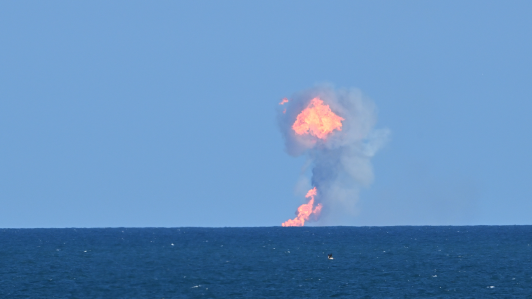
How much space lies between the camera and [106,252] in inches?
5861

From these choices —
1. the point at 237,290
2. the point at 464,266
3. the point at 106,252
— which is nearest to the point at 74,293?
the point at 237,290

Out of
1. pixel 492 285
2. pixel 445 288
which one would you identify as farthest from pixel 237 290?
pixel 492 285

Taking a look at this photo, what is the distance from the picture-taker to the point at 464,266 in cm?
11269

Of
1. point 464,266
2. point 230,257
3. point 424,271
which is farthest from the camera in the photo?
point 230,257

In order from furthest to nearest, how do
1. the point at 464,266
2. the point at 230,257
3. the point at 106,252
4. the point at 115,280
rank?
the point at 106,252 → the point at 230,257 → the point at 464,266 → the point at 115,280

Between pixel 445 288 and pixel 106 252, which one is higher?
pixel 106 252

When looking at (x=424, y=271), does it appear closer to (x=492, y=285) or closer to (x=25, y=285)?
(x=492, y=285)

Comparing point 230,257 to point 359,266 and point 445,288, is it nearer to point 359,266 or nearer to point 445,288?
point 359,266

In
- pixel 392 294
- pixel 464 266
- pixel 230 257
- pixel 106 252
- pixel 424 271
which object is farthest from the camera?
pixel 106 252

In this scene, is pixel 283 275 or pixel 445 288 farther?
pixel 283 275

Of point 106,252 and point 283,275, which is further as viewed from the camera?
point 106,252

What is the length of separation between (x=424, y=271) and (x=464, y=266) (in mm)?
10047

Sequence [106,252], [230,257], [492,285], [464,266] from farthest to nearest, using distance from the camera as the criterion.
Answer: [106,252]
[230,257]
[464,266]
[492,285]

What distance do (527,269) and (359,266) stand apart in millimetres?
23062
